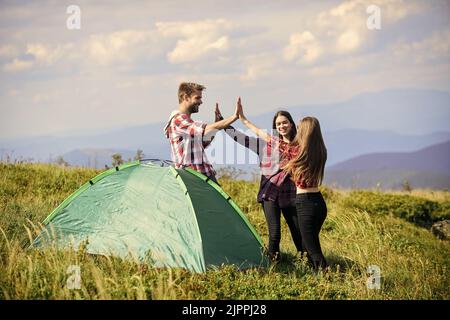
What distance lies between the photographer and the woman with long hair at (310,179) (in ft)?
26.0

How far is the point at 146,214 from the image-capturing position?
8.18 meters

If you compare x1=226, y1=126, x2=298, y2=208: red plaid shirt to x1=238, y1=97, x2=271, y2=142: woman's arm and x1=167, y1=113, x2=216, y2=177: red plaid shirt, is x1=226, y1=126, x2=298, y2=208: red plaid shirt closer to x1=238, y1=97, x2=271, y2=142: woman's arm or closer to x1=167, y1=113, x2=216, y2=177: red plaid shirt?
x1=238, y1=97, x2=271, y2=142: woman's arm

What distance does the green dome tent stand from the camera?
310 inches

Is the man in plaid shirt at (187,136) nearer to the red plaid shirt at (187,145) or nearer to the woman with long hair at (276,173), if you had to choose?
the red plaid shirt at (187,145)

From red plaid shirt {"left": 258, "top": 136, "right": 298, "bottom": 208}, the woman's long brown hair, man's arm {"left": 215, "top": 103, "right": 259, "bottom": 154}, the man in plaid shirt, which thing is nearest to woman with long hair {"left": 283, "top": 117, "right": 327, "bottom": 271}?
the woman's long brown hair

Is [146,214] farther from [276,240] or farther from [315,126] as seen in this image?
[315,126]

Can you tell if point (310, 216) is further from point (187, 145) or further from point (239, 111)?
point (187, 145)

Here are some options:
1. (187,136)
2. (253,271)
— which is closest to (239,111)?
(187,136)

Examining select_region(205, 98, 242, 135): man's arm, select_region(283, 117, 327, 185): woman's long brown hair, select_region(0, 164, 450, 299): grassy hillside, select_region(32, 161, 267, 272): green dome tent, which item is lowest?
select_region(0, 164, 450, 299): grassy hillside

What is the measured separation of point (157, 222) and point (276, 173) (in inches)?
68.8

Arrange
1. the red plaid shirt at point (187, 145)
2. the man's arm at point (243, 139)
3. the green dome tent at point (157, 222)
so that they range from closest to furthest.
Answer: the green dome tent at point (157, 222), the red plaid shirt at point (187, 145), the man's arm at point (243, 139)

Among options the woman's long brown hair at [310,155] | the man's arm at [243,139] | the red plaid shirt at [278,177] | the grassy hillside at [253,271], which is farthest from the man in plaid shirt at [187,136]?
the grassy hillside at [253,271]

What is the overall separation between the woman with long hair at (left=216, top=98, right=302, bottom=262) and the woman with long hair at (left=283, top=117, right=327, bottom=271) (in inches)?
18.0
